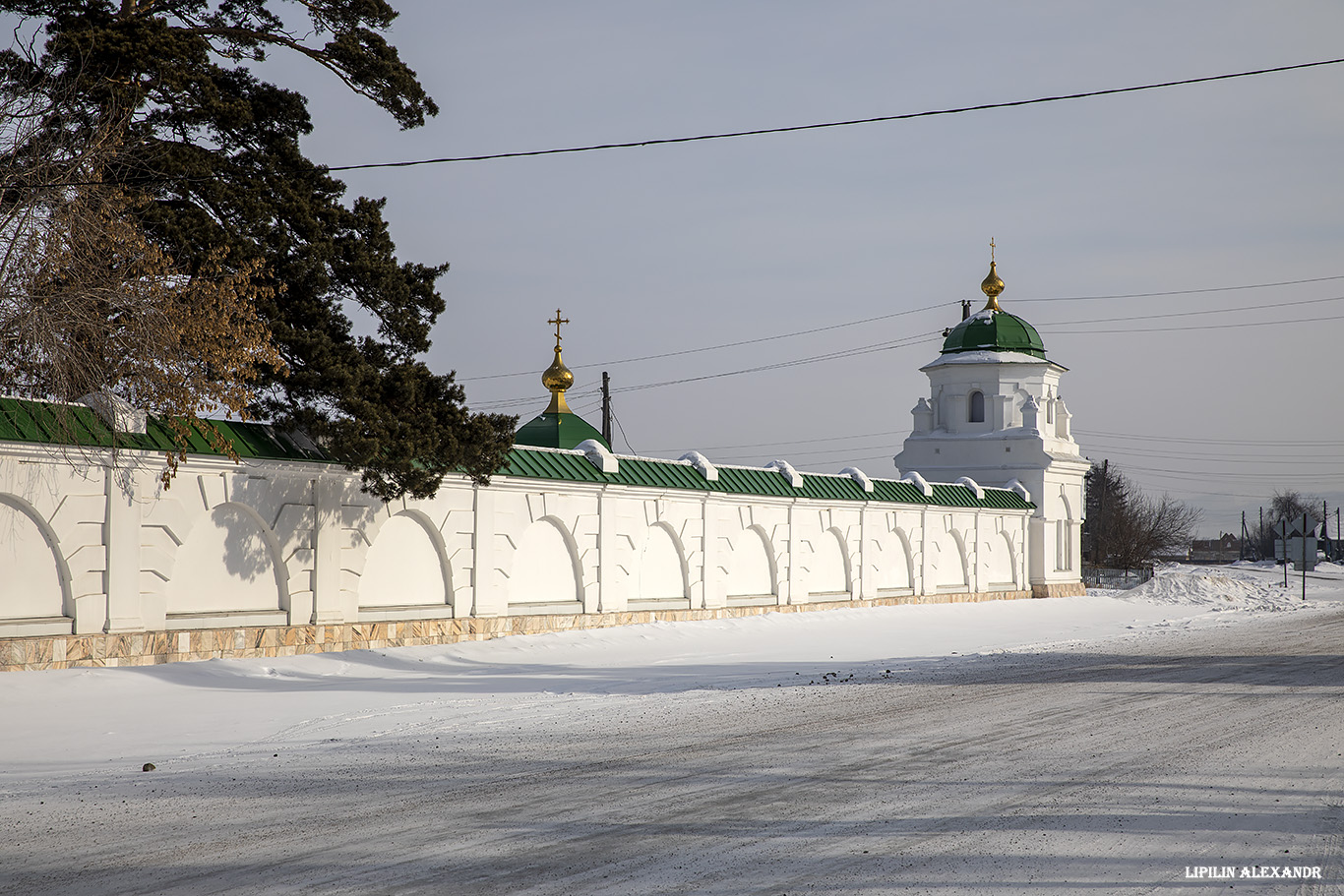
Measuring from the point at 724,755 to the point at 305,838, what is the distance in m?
3.62

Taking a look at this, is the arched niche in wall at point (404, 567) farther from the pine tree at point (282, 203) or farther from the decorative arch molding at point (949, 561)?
the decorative arch molding at point (949, 561)

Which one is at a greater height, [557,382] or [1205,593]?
[557,382]

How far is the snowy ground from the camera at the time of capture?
19.5ft

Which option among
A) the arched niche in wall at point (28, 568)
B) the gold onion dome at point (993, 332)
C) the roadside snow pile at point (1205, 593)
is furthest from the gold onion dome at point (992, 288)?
the arched niche in wall at point (28, 568)

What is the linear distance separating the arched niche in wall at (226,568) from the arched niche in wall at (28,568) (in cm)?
149

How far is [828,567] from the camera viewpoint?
29875mm

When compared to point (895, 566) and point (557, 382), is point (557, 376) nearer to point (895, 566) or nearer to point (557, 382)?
point (557, 382)

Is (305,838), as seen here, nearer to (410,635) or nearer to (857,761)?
(857,761)

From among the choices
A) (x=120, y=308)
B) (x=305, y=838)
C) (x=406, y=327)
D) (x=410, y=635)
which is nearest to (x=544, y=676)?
(x=410, y=635)

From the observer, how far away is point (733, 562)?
26516 millimetres

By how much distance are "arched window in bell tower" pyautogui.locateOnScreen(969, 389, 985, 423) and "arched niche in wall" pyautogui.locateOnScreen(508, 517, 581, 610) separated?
24628mm

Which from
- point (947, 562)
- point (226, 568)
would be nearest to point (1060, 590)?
point (947, 562)

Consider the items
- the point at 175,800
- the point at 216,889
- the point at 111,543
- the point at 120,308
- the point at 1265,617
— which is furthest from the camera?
the point at 1265,617

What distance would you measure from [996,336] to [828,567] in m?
17.3
